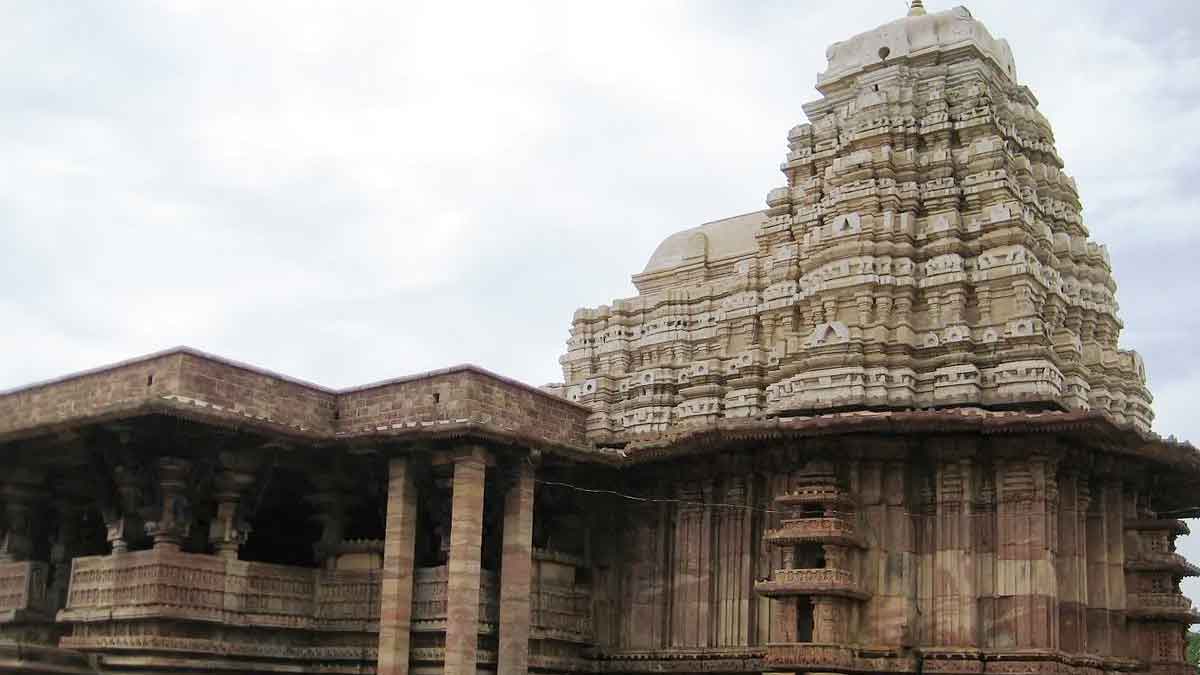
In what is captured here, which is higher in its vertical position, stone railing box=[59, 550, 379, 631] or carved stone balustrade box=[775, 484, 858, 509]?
carved stone balustrade box=[775, 484, 858, 509]

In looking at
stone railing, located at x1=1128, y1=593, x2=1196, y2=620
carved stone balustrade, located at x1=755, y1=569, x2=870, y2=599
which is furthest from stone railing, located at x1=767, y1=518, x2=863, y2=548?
stone railing, located at x1=1128, y1=593, x2=1196, y2=620

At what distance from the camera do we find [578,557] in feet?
71.9

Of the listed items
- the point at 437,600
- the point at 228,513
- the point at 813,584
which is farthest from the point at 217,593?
the point at 813,584

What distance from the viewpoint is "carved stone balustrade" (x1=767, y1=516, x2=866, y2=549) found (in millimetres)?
18219

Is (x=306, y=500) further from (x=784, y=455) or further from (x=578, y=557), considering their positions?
Answer: (x=784, y=455)

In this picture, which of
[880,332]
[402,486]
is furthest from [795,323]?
[402,486]

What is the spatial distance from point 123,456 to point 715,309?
1016 centimetres

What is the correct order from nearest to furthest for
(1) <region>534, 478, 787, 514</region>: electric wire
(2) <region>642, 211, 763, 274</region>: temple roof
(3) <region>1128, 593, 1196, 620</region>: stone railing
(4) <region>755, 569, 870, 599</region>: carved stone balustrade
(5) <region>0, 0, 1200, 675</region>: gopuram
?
1. (4) <region>755, 569, 870, 599</region>: carved stone balustrade
2. (5) <region>0, 0, 1200, 675</region>: gopuram
3. (3) <region>1128, 593, 1196, 620</region>: stone railing
4. (1) <region>534, 478, 787, 514</region>: electric wire
5. (2) <region>642, 211, 763, 274</region>: temple roof

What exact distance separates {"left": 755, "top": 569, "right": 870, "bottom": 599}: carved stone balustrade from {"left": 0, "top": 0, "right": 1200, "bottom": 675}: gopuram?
5cm

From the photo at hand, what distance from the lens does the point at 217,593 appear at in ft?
61.5

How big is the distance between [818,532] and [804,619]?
1.25 metres

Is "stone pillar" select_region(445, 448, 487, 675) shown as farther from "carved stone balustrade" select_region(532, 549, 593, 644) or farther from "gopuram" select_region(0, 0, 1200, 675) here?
"carved stone balustrade" select_region(532, 549, 593, 644)

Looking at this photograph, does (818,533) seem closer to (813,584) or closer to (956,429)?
(813,584)

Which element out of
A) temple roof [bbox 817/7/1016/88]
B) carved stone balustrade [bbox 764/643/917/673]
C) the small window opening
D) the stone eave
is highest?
temple roof [bbox 817/7/1016/88]
